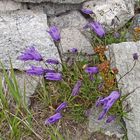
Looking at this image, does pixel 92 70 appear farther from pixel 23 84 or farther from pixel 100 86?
pixel 23 84

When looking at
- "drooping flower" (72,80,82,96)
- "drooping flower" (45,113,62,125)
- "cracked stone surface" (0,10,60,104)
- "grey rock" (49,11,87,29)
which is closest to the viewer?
"drooping flower" (45,113,62,125)

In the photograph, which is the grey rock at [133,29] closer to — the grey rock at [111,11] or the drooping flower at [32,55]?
the grey rock at [111,11]

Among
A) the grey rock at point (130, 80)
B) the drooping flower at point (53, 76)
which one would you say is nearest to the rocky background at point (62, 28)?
the grey rock at point (130, 80)

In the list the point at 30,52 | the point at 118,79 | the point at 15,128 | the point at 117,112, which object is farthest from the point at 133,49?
the point at 15,128

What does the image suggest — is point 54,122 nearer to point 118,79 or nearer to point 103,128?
point 103,128

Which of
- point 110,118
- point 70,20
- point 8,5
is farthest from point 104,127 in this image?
point 8,5

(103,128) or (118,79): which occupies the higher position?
(118,79)

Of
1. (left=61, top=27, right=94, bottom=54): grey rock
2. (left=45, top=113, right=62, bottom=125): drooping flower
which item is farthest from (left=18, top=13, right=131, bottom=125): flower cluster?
(left=61, top=27, right=94, bottom=54): grey rock

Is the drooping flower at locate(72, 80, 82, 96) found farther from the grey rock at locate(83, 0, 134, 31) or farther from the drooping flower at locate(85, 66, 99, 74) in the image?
the grey rock at locate(83, 0, 134, 31)
